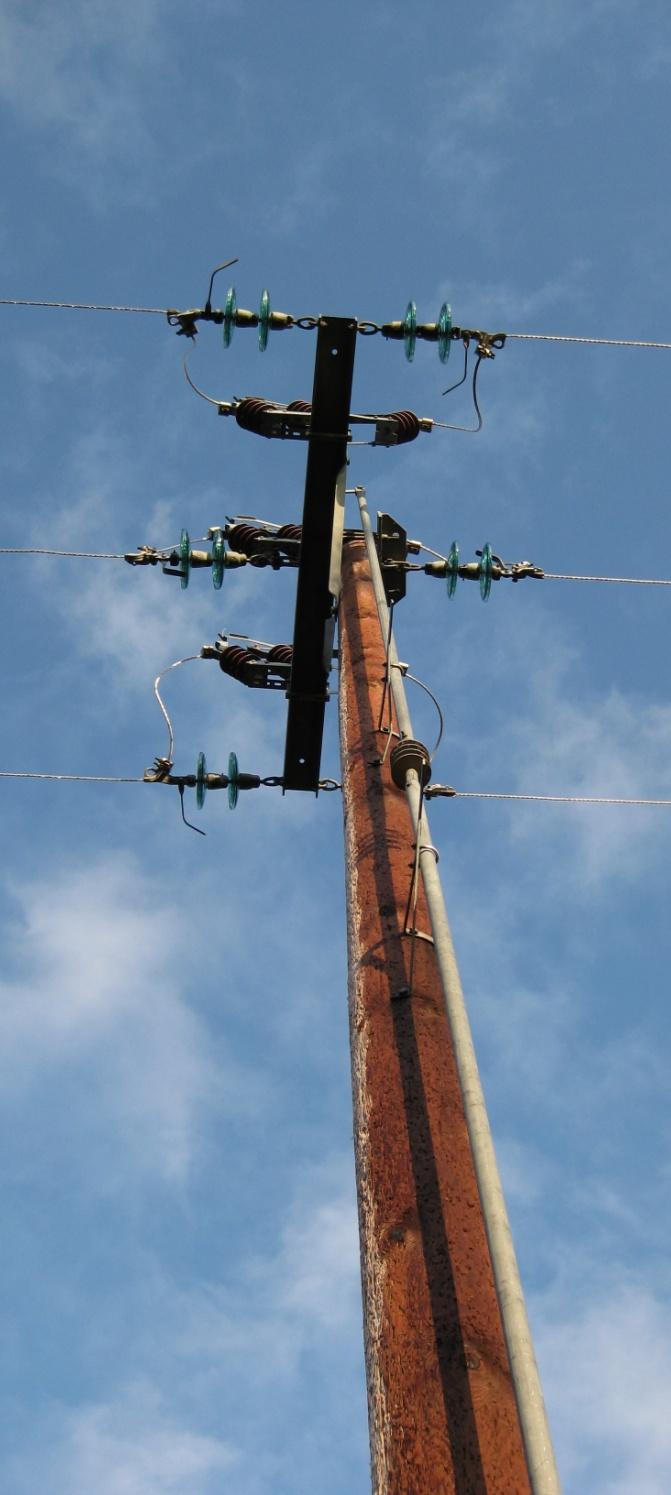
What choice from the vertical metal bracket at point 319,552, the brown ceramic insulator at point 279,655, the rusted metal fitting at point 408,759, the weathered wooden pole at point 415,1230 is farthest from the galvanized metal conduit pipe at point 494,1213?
the brown ceramic insulator at point 279,655

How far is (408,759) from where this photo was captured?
562 cm

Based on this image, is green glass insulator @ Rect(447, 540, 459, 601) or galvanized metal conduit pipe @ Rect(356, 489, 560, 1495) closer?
galvanized metal conduit pipe @ Rect(356, 489, 560, 1495)

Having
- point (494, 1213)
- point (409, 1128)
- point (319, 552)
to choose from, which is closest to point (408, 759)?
point (409, 1128)

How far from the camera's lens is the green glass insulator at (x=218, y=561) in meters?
9.20

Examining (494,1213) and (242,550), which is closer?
(494,1213)

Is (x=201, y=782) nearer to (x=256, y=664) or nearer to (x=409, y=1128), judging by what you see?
(x=256, y=664)

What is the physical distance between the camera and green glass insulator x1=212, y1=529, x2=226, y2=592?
9195 mm

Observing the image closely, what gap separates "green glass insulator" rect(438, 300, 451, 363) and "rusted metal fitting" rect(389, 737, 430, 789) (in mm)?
3359

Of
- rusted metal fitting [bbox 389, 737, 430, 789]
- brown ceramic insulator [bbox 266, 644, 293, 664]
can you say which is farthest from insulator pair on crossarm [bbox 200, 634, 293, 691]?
rusted metal fitting [bbox 389, 737, 430, 789]

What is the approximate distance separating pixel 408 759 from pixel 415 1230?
214 cm

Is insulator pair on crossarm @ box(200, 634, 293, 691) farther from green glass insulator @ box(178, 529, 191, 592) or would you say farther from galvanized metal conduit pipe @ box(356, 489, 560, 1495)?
galvanized metal conduit pipe @ box(356, 489, 560, 1495)

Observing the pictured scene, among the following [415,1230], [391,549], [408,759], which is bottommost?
[415,1230]

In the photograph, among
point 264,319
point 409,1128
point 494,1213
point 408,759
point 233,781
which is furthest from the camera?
point 233,781

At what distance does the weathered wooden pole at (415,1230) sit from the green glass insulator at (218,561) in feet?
12.5
